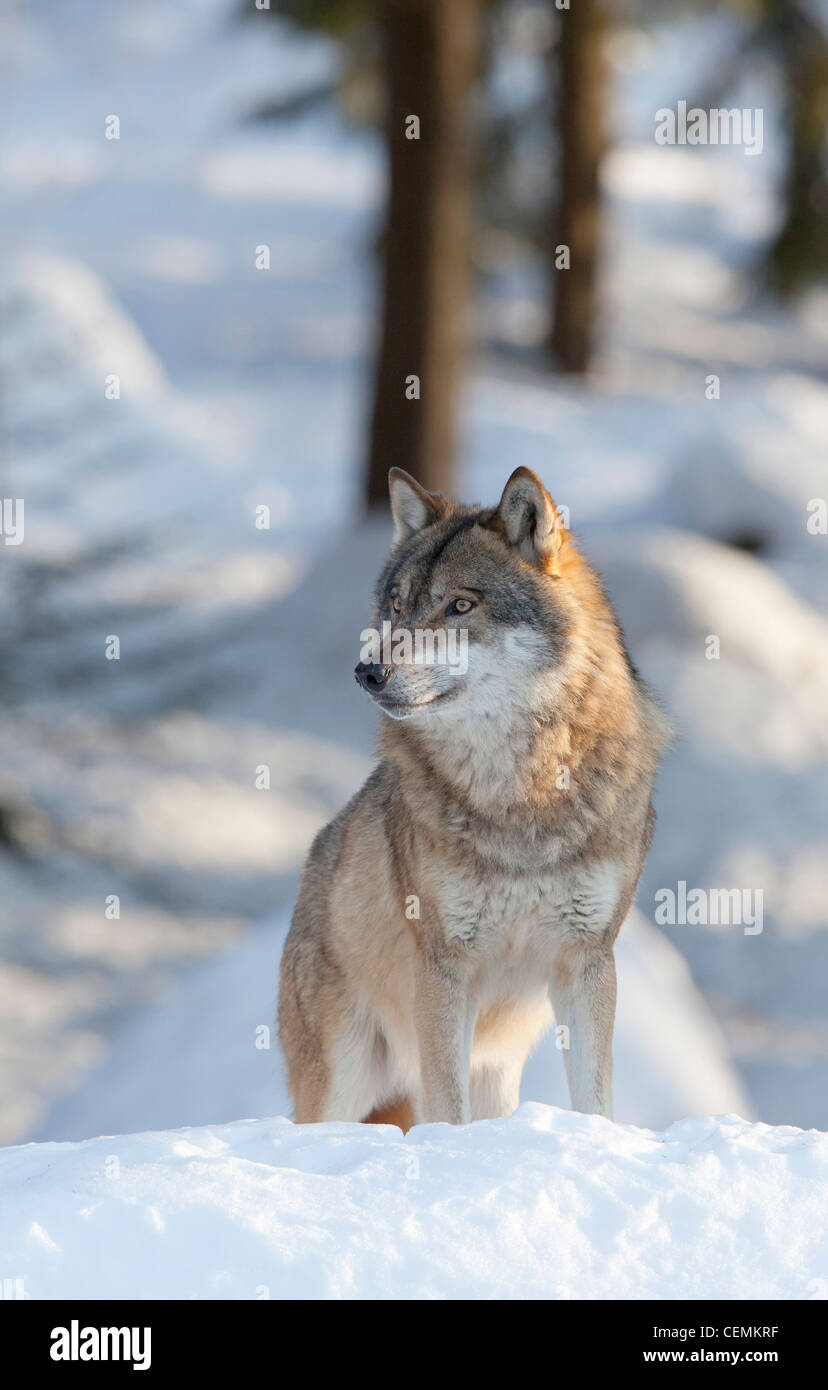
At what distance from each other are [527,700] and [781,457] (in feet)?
35.3

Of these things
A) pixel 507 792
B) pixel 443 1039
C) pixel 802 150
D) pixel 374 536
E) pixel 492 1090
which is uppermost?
pixel 802 150

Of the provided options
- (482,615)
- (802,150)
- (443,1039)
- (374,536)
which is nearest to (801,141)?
(802,150)

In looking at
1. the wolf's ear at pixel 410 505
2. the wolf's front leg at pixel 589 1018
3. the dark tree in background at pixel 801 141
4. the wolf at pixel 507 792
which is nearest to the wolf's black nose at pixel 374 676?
the wolf at pixel 507 792

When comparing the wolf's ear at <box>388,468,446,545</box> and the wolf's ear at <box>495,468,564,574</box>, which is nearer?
the wolf's ear at <box>495,468,564,574</box>

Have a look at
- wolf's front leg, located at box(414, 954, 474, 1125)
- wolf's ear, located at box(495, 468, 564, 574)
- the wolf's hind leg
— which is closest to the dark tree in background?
wolf's ear, located at box(495, 468, 564, 574)

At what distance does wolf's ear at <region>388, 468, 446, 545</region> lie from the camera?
14.6 feet

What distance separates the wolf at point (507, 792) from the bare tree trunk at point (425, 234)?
899 centimetres

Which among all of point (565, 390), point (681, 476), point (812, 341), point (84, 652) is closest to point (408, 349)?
point (681, 476)

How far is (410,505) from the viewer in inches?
177

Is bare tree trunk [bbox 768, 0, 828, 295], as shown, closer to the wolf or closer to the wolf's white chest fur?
the wolf

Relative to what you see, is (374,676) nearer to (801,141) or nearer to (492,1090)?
(492,1090)

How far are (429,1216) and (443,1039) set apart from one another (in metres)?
1.13

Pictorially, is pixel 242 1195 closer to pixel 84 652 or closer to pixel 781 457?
pixel 84 652

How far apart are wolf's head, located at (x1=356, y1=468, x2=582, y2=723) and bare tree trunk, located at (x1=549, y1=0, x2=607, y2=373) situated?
16389mm
